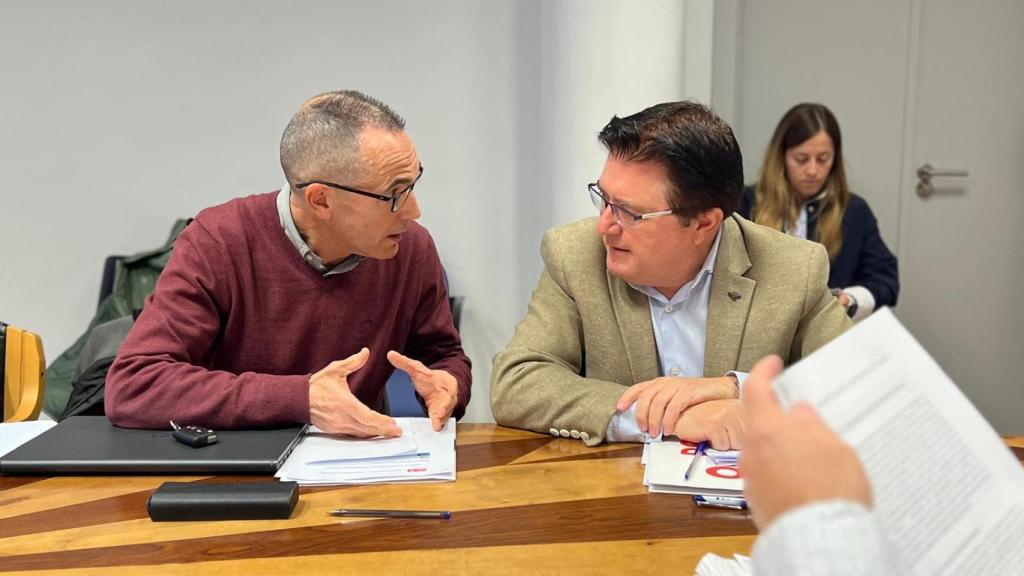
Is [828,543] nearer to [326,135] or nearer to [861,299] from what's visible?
[326,135]

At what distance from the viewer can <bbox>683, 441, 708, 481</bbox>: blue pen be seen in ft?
4.87

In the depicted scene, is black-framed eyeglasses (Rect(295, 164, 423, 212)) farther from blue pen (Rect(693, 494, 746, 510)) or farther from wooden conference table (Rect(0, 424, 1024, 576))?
blue pen (Rect(693, 494, 746, 510))

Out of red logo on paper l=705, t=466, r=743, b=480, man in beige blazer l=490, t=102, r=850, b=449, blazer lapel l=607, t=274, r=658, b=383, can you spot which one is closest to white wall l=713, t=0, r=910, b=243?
man in beige blazer l=490, t=102, r=850, b=449

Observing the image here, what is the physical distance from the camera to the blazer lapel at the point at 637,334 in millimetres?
1963

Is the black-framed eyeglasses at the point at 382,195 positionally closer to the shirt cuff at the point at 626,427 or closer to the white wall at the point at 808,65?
the shirt cuff at the point at 626,427

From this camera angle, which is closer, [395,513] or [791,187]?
[395,513]

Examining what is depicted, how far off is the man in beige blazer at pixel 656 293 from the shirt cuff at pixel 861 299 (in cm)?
173

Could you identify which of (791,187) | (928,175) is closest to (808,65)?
(791,187)

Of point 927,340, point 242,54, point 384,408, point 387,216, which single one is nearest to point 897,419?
point 387,216

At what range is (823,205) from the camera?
12.3 ft

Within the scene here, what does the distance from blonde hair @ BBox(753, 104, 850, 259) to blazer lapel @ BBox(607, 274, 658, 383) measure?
6.15ft

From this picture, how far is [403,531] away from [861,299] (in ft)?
9.25

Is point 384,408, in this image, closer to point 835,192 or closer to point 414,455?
point 414,455

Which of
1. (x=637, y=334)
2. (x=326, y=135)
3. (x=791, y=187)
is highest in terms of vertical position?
(x=326, y=135)
